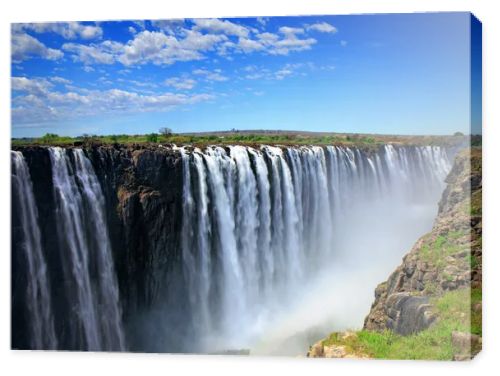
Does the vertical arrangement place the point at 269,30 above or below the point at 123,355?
above

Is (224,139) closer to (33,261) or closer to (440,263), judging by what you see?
(33,261)

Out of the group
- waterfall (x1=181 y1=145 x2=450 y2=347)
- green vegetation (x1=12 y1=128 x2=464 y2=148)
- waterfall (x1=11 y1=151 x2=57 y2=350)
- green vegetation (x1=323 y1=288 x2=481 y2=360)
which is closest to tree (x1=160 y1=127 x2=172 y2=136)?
green vegetation (x1=12 y1=128 x2=464 y2=148)

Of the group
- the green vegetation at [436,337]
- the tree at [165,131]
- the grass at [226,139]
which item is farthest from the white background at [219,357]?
the tree at [165,131]

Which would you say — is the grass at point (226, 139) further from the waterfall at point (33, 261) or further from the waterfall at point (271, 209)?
the waterfall at point (33, 261)

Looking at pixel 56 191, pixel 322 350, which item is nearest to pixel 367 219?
pixel 322 350

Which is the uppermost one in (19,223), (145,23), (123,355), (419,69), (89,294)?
(145,23)

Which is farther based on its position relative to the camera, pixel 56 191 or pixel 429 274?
pixel 56 191
